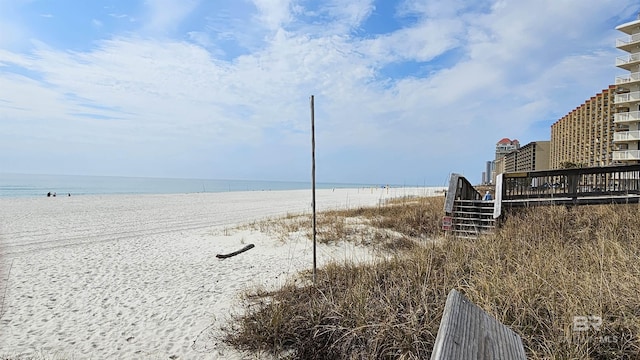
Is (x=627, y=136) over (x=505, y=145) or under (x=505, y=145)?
under

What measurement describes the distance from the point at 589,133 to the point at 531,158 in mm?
23057

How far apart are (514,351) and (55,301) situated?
7.48 m

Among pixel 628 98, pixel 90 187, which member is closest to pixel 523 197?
pixel 628 98

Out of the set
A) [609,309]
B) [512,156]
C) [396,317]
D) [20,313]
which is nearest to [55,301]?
[20,313]

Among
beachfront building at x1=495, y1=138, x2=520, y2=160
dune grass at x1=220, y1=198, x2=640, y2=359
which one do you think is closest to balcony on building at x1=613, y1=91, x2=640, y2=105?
dune grass at x1=220, y1=198, x2=640, y2=359

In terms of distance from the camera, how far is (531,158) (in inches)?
3049

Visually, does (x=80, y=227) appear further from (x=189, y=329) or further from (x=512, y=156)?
(x=512, y=156)

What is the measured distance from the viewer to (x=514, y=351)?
0.81 meters

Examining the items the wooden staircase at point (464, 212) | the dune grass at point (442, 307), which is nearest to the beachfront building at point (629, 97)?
the wooden staircase at point (464, 212)

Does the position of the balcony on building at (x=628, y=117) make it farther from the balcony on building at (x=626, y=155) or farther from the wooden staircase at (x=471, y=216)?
the wooden staircase at (x=471, y=216)

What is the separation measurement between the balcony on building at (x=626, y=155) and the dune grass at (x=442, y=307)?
4454 cm

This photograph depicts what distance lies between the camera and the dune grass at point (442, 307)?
2.93 m

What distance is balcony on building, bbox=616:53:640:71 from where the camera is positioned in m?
39.9

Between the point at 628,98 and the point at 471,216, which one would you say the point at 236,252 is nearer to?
the point at 471,216
